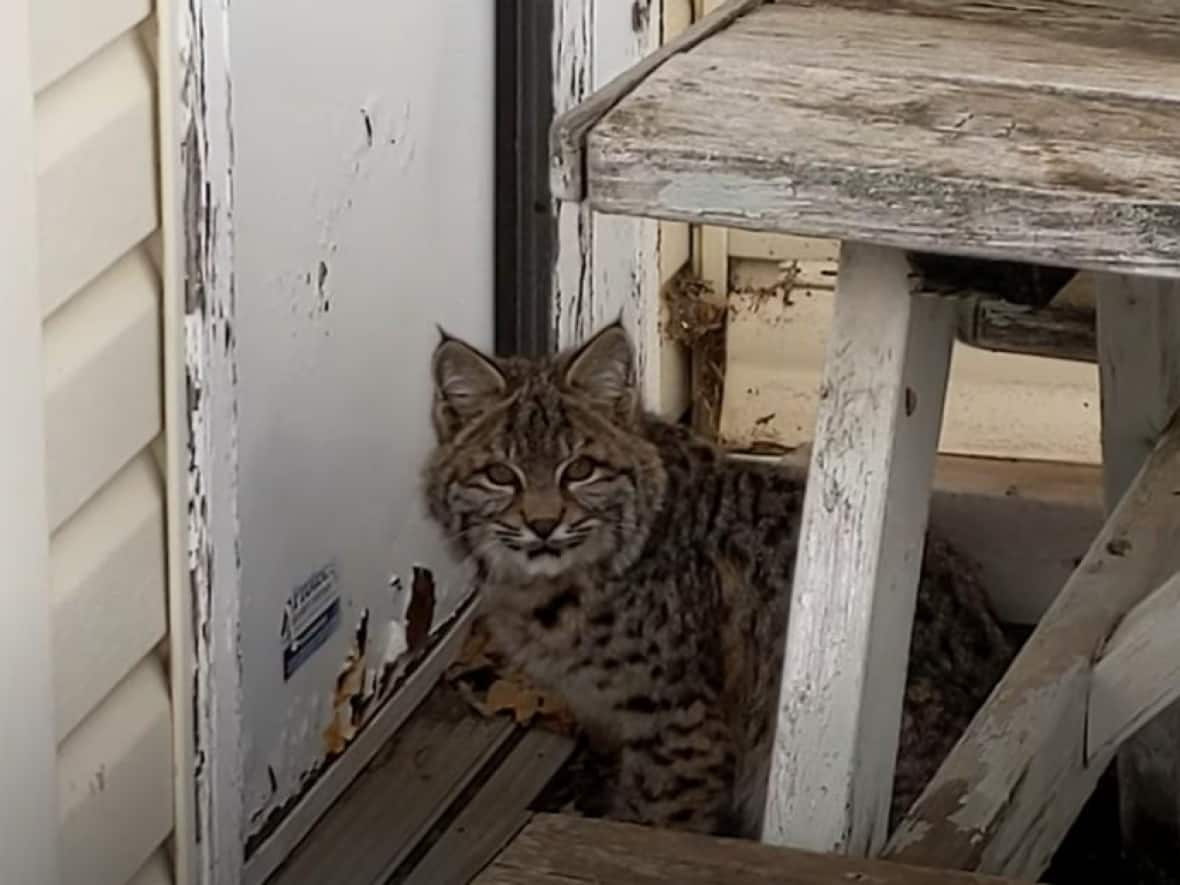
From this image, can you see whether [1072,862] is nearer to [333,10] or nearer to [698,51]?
[333,10]

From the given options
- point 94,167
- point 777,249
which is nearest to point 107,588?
point 94,167

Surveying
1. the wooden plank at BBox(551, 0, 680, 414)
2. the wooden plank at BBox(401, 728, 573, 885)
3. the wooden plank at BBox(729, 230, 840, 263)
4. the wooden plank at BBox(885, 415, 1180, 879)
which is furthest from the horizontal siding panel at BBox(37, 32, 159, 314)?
the wooden plank at BBox(729, 230, 840, 263)

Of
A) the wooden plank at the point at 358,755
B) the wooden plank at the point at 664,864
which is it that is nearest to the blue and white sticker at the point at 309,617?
the wooden plank at the point at 358,755

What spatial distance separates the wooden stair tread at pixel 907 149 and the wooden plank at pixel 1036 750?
0.53 metres

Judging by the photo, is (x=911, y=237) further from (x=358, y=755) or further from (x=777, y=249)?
(x=777, y=249)

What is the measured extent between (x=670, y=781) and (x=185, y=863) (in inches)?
26.9

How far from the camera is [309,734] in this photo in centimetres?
273

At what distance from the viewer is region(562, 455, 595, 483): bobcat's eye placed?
2828 millimetres

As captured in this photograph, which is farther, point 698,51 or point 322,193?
point 322,193

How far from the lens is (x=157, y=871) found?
2293 mm

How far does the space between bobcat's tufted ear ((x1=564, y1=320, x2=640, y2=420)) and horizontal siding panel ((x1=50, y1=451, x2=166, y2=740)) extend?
2.52 ft

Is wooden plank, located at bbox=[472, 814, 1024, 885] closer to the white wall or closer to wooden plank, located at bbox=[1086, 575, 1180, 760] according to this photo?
wooden plank, located at bbox=[1086, 575, 1180, 760]

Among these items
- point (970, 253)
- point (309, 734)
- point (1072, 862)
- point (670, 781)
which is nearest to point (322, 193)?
point (309, 734)

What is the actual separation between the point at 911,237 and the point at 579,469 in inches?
61.6
